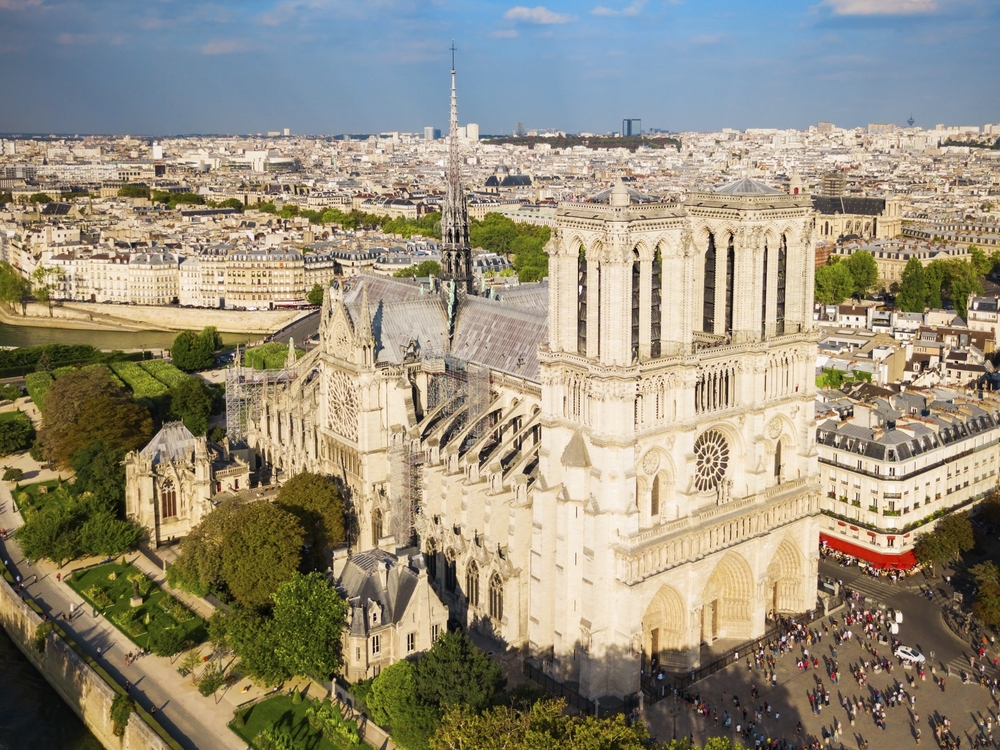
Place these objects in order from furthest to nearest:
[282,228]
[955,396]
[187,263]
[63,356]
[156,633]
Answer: [282,228]
[187,263]
[63,356]
[955,396]
[156,633]

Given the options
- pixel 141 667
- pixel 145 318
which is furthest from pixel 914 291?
pixel 141 667

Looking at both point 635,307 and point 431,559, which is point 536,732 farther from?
point 431,559

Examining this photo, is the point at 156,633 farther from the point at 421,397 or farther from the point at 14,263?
the point at 14,263

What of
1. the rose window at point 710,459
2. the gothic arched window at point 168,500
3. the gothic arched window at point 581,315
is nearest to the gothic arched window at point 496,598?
the rose window at point 710,459

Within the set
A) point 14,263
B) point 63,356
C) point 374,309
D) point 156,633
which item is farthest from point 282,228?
point 156,633

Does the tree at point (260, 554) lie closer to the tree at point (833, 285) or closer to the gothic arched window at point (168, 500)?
the gothic arched window at point (168, 500)
